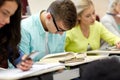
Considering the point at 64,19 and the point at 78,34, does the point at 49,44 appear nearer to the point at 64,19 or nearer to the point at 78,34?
the point at 64,19

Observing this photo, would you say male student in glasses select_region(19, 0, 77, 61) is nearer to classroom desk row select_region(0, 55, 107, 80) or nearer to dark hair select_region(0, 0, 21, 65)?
dark hair select_region(0, 0, 21, 65)

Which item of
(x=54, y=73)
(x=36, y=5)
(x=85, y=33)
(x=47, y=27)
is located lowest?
(x=54, y=73)

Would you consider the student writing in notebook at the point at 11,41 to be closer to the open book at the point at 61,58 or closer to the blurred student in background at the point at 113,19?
the open book at the point at 61,58

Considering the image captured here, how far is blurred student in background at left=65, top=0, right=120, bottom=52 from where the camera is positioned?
7.81 feet

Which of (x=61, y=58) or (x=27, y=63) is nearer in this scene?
(x=27, y=63)

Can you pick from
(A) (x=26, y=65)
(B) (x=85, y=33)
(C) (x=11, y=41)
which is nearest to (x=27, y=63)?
(A) (x=26, y=65)

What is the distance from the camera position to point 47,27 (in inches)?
75.2

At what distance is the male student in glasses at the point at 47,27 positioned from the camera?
1710 millimetres

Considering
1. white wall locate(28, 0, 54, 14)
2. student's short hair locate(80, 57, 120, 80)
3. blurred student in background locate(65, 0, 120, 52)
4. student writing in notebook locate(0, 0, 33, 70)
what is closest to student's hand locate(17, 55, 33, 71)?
student writing in notebook locate(0, 0, 33, 70)

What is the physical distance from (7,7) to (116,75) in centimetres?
99

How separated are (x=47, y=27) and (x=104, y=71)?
150 centimetres

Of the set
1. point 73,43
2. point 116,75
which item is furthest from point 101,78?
point 73,43

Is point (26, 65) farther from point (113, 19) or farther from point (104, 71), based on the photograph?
point (113, 19)

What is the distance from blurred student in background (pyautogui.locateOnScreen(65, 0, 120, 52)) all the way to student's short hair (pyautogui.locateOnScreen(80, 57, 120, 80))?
1.89 m
